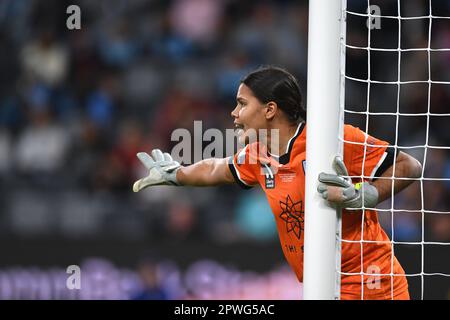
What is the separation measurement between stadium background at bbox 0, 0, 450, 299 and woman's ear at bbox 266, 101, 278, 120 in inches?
99.5

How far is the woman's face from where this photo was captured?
11.8 feet

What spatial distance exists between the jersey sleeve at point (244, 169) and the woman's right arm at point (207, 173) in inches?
1.4

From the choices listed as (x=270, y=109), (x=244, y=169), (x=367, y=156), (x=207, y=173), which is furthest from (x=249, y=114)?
(x=367, y=156)

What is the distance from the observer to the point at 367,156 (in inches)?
131

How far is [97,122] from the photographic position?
7.00 meters

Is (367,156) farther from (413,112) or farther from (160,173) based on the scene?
(413,112)

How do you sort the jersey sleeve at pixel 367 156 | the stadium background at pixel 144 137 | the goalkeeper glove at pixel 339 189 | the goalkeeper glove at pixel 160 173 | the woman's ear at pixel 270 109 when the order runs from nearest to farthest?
the goalkeeper glove at pixel 339 189
the jersey sleeve at pixel 367 156
the woman's ear at pixel 270 109
the goalkeeper glove at pixel 160 173
the stadium background at pixel 144 137

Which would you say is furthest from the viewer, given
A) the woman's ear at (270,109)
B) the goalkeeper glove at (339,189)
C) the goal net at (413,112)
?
the goal net at (413,112)

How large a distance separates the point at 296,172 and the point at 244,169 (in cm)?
37

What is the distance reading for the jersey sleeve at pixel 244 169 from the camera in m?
3.78

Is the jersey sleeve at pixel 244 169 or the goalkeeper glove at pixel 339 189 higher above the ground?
the jersey sleeve at pixel 244 169

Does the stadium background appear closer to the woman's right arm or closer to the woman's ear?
the woman's right arm

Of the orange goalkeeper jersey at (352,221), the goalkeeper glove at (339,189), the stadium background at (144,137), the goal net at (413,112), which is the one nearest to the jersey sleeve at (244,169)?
the orange goalkeeper jersey at (352,221)

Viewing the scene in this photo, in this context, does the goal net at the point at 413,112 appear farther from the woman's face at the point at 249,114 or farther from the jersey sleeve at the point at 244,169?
the woman's face at the point at 249,114
